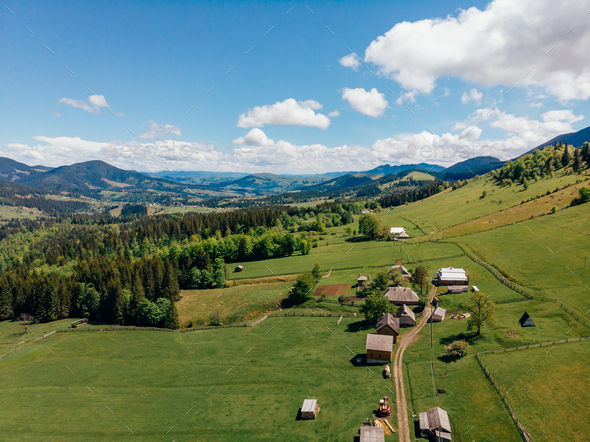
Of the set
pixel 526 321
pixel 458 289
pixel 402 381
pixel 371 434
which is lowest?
pixel 402 381

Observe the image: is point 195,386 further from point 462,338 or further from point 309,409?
point 462,338

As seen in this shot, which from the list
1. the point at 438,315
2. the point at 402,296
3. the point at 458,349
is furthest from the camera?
the point at 402,296

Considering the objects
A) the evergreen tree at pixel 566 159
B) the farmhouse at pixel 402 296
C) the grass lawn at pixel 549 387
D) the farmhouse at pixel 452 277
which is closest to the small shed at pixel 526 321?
the grass lawn at pixel 549 387

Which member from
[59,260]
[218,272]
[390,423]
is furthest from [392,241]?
[59,260]

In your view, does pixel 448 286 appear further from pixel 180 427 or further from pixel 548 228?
pixel 180 427

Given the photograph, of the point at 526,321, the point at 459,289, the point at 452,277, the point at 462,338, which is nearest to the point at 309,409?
the point at 462,338

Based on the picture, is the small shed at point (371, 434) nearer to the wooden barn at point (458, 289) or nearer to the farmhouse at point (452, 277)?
the wooden barn at point (458, 289)

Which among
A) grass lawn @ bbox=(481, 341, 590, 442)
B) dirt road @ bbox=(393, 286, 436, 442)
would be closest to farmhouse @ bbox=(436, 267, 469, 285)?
dirt road @ bbox=(393, 286, 436, 442)
